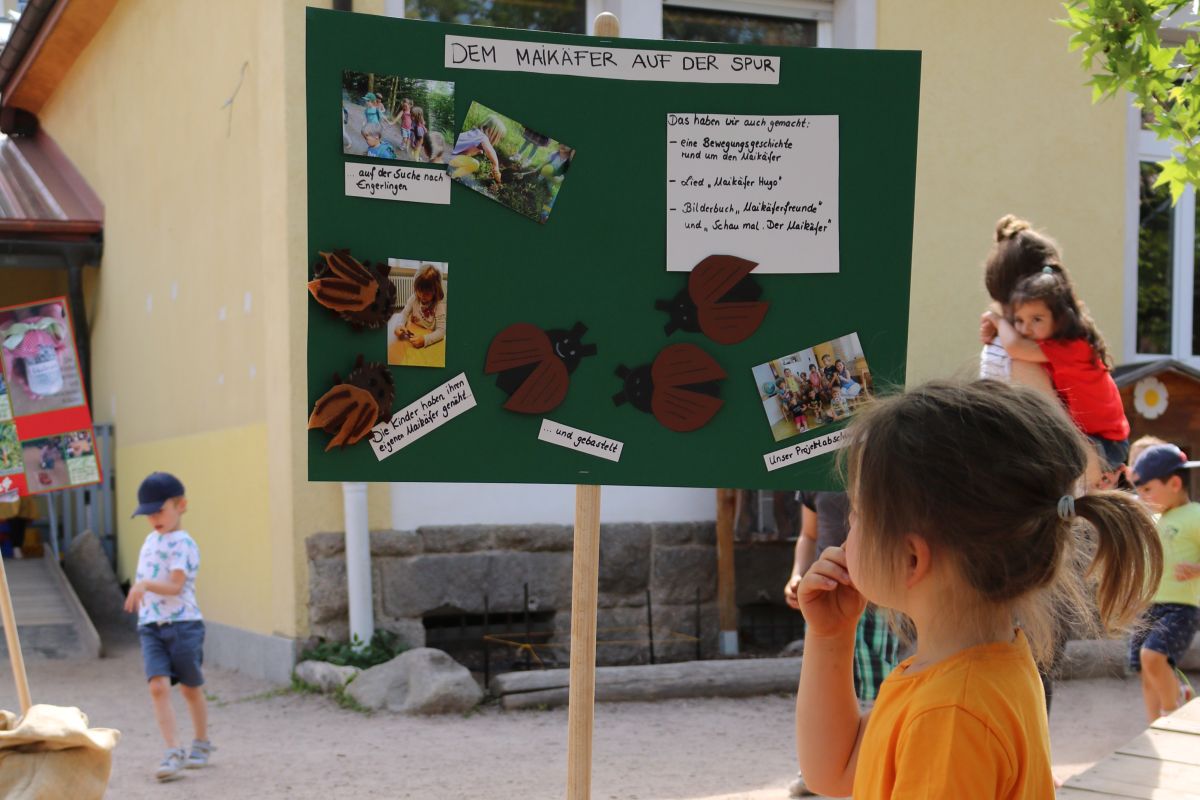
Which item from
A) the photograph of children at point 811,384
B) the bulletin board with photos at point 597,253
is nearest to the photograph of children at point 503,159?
the bulletin board with photos at point 597,253

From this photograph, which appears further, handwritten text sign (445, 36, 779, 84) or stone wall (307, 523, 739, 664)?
stone wall (307, 523, 739, 664)

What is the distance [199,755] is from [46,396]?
73.4 inches

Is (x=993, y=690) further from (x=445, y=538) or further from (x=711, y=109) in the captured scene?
(x=445, y=538)

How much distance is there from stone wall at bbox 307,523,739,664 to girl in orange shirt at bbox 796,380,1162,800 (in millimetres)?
5782

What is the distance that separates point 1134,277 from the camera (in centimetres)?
885

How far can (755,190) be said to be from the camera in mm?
2426

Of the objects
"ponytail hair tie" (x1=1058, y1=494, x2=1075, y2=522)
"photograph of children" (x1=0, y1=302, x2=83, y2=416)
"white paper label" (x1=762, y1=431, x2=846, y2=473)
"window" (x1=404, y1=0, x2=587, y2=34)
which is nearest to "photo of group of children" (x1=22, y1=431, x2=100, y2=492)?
"photograph of children" (x1=0, y1=302, x2=83, y2=416)

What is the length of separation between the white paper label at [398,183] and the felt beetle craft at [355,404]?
1.00 ft

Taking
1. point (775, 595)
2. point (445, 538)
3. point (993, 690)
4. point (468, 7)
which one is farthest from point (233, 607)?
point (993, 690)

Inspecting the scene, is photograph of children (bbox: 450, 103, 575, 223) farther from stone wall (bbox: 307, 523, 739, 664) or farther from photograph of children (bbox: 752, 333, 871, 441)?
stone wall (bbox: 307, 523, 739, 664)

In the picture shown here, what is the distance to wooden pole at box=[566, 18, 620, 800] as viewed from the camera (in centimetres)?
231

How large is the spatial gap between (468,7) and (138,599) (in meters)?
4.05

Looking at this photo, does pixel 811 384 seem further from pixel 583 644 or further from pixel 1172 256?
pixel 1172 256

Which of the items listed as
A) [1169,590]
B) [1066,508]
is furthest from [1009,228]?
[1066,508]
